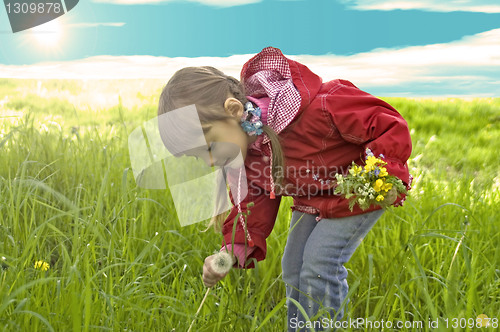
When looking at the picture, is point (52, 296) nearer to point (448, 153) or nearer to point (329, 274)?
point (329, 274)

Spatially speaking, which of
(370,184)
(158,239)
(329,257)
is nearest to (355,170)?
(370,184)

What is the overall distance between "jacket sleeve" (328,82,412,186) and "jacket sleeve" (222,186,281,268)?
1.36ft

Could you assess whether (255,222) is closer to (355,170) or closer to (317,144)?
(317,144)

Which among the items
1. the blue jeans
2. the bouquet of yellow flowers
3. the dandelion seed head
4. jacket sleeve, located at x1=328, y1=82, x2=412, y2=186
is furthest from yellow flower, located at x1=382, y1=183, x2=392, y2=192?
the dandelion seed head

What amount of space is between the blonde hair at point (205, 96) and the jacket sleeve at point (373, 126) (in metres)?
0.24

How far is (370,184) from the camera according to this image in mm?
1581

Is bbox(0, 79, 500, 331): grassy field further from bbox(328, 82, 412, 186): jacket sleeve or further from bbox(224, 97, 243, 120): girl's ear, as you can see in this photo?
bbox(224, 97, 243, 120): girl's ear

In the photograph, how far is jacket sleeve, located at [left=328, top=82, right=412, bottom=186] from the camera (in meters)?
1.75

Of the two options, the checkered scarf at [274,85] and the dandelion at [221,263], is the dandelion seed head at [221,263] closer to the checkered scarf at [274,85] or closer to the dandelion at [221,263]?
the dandelion at [221,263]

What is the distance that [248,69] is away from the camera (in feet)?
6.91

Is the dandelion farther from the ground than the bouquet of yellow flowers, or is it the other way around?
the bouquet of yellow flowers

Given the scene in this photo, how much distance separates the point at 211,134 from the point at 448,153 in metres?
3.12

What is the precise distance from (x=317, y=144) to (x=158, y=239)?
68cm

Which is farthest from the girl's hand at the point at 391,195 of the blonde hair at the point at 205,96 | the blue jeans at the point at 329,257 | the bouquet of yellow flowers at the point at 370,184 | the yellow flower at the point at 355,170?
the blonde hair at the point at 205,96
